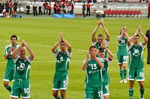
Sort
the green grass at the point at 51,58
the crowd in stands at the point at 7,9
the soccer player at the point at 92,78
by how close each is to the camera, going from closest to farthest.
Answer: the soccer player at the point at 92,78
the green grass at the point at 51,58
the crowd in stands at the point at 7,9

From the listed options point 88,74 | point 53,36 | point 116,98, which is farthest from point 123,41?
point 53,36

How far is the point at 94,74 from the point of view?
19438 millimetres

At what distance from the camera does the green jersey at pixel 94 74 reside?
19.3m

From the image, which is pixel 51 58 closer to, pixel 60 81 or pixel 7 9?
pixel 60 81

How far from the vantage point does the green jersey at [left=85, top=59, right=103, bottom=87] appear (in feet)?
63.2

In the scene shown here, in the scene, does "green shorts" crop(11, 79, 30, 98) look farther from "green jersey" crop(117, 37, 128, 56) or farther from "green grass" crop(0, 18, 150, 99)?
"green jersey" crop(117, 37, 128, 56)

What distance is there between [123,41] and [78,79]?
10.0ft

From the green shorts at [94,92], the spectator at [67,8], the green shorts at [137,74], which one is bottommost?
the spectator at [67,8]

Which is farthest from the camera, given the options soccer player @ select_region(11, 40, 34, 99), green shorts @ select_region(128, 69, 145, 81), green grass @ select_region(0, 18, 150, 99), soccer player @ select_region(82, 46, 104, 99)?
green grass @ select_region(0, 18, 150, 99)

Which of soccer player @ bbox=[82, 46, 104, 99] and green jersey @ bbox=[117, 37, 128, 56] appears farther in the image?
green jersey @ bbox=[117, 37, 128, 56]

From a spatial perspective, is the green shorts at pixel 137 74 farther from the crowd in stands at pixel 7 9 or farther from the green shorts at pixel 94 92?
the crowd in stands at pixel 7 9

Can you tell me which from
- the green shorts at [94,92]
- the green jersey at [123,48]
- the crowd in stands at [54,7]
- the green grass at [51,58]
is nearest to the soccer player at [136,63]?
the green grass at [51,58]

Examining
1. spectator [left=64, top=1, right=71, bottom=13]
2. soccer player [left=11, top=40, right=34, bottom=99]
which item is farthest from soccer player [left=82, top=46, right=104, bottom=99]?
spectator [left=64, top=1, right=71, bottom=13]

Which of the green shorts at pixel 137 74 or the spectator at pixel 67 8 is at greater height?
the green shorts at pixel 137 74
